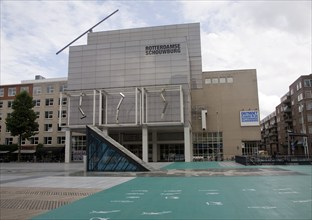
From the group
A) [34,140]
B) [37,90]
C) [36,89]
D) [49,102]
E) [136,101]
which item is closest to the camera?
[136,101]

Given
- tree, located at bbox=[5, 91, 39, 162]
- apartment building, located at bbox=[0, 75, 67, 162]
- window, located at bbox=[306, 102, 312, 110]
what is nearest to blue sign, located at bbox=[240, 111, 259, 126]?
window, located at bbox=[306, 102, 312, 110]

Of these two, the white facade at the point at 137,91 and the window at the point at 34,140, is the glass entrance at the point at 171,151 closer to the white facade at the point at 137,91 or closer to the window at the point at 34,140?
the white facade at the point at 137,91

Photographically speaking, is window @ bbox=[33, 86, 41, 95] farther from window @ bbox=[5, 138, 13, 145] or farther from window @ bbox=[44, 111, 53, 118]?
window @ bbox=[5, 138, 13, 145]

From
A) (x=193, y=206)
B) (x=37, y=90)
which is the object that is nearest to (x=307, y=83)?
(x=37, y=90)

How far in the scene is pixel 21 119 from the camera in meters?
58.2

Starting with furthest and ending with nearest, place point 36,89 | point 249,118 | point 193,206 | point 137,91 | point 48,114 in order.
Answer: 1. point 36,89
2. point 48,114
3. point 249,118
4. point 137,91
5. point 193,206

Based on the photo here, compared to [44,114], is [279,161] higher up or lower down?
lower down

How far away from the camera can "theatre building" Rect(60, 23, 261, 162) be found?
5091cm

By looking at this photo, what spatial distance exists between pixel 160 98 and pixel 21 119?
28639 mm

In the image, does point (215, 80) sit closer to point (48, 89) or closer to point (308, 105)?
point (308, 105)

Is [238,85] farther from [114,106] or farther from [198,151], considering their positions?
[114,106]

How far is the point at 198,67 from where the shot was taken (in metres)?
67.9

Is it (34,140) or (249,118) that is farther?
(34,140)

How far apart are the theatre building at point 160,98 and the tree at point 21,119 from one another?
8.31 metres
